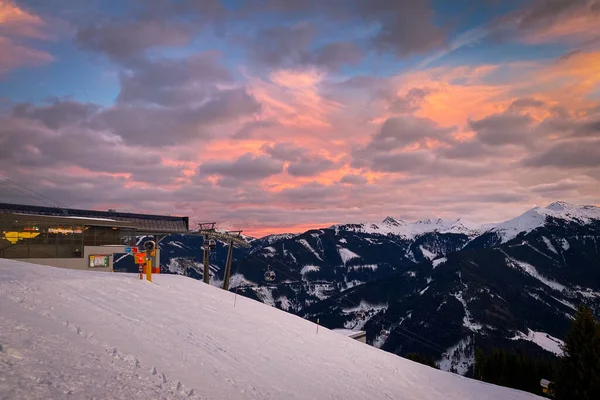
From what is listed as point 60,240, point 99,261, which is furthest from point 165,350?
point 99,261

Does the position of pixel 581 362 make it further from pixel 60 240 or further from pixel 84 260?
pixel 60 240

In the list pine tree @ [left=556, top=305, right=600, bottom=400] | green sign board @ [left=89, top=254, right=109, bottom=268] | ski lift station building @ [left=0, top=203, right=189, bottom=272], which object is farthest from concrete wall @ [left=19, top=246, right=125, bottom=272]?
pine tree @ [left=556, top=305, right=600, bottom=400]

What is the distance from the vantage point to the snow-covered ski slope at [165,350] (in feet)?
37.3

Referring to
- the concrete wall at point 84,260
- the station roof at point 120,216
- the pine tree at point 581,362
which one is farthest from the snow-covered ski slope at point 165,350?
the station roof at point 120,216

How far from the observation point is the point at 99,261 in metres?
46.6

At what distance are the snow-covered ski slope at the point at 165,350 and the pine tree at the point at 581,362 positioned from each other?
50.3 feet

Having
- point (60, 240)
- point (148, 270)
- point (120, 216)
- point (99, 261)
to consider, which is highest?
point (120, 216)

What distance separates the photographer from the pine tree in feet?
124

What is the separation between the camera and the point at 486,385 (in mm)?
36062

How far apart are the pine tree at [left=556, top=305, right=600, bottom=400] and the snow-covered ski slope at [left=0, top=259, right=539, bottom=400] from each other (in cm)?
1532

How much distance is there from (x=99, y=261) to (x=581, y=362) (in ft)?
168

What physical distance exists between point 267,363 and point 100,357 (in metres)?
7.73

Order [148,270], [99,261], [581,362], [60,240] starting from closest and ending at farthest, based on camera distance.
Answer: [148,270], [581,362], [60,240], [99,261]

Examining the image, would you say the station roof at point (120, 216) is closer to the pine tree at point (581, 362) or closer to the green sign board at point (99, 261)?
the green sign board at point (99, 261)
